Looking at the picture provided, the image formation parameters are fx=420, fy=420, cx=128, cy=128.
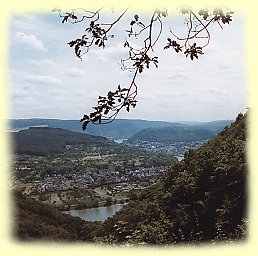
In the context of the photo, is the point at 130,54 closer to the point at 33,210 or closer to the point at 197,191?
the point at 197,191

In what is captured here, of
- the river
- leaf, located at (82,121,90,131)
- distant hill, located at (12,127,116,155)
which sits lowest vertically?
the river

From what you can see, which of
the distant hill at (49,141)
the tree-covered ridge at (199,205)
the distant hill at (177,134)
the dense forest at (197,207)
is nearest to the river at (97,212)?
the dense forest at (197,207)

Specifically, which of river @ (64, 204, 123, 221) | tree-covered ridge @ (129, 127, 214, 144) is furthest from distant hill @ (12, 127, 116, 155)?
river @ (64, 204, 123, 221)

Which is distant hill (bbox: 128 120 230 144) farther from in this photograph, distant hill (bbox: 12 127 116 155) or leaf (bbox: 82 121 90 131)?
leaf (bbox: 82 121 90 131)

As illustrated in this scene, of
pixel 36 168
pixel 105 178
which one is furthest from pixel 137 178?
pixel 36 168

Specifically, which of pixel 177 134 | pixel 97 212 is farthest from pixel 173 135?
pixel 97 212

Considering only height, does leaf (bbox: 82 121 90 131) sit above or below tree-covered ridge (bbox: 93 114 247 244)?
above

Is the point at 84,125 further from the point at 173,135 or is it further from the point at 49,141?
the point at 173,135

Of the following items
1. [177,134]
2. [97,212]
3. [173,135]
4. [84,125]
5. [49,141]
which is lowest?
[97,212]
